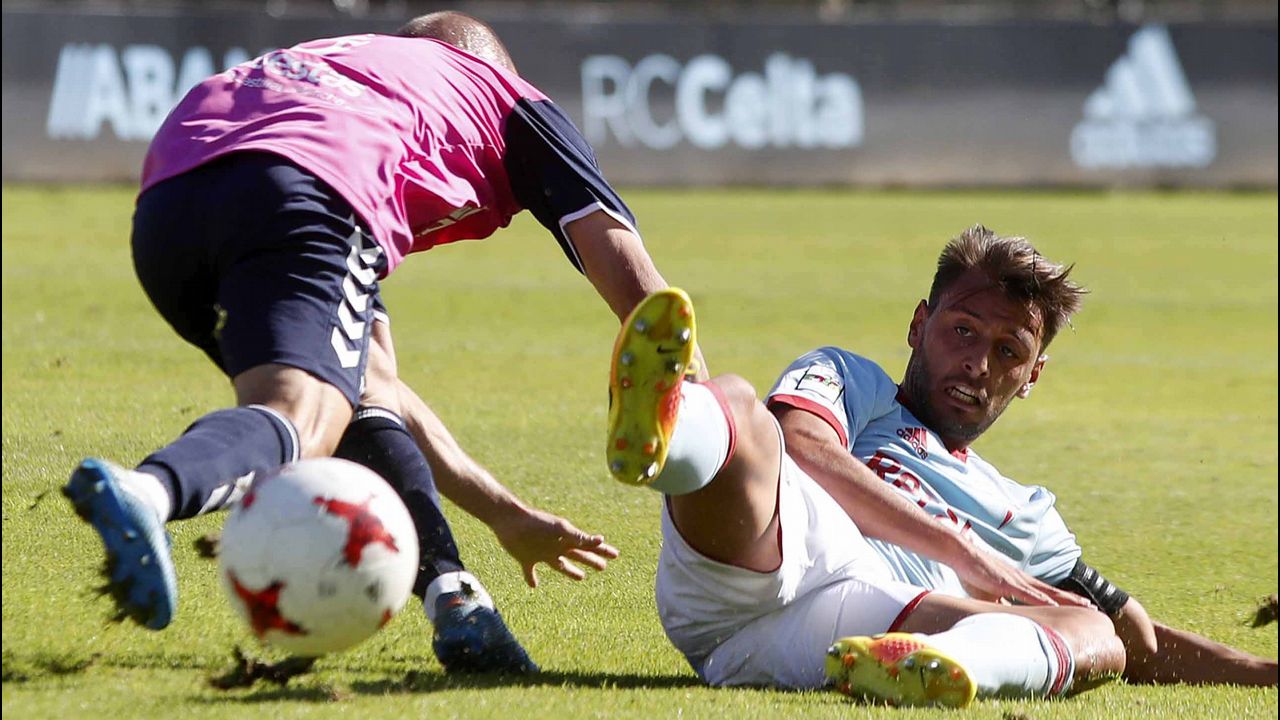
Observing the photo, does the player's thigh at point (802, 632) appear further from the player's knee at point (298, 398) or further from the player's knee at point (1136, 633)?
the player's knee at point (298, 398)

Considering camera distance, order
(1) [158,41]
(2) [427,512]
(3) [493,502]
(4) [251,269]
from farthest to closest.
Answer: (1) [158,41] < (3) [493,502] < (2) [427,512] < (4) [251,269]

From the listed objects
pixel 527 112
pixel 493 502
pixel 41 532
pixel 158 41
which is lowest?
pixel 158 41

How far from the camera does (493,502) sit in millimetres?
4156

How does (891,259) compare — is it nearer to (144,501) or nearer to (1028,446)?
(1028,446)

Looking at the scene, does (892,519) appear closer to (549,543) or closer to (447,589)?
(549,543)

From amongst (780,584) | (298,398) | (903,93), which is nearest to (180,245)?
(298,398)

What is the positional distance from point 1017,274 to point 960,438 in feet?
1.46

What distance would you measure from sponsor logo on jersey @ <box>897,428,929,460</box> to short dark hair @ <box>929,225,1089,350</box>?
399 millimetres

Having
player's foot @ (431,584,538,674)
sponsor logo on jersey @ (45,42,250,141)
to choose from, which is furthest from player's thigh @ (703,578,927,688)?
sponsor logo on jersey @ (45,42,250,141)

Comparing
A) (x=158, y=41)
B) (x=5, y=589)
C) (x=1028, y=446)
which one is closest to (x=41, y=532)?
(x=5, y=589)

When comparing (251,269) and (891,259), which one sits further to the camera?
(891,259)

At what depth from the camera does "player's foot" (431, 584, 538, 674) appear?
3652 millimetres

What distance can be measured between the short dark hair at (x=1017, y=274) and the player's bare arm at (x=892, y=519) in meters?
0.70

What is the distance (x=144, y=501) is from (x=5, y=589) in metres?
1.24
